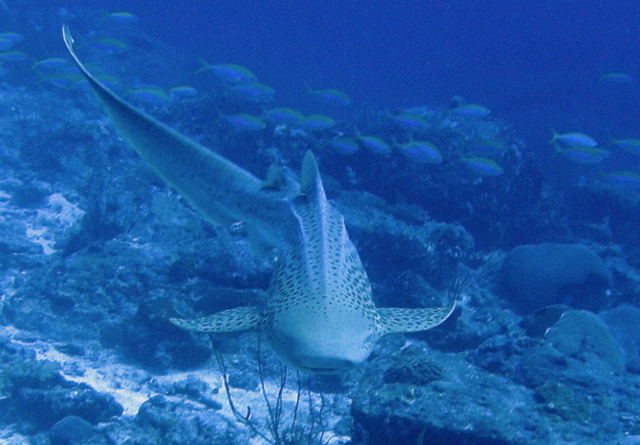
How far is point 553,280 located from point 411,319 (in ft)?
27.7

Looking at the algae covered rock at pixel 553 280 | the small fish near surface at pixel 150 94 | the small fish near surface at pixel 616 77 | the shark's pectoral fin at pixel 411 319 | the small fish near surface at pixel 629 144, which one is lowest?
the shark's pectoral fin at pixel 411 319

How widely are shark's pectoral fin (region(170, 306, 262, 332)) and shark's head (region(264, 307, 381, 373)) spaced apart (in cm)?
40

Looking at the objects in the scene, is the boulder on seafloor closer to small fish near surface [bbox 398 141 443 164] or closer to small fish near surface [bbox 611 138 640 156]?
small fish near surface [bbox 398 141 443 164]

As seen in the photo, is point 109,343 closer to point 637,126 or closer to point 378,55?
point 637,126

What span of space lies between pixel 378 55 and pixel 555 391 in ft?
181

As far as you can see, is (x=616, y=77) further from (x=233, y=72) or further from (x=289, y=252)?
(x=289, y=252)

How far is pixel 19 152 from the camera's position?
1319 cm

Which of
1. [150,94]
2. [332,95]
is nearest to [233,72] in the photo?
[150,94]

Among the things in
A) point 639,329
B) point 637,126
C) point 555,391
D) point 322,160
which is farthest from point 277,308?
point 637,126

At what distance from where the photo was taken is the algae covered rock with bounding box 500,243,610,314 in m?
10.4

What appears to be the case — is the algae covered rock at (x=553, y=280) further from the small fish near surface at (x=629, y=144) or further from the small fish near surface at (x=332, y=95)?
the small fish near surface at (x=332, y=95)

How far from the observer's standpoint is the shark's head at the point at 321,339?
7.97ft

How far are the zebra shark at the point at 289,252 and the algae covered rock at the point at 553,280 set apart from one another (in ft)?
25.7

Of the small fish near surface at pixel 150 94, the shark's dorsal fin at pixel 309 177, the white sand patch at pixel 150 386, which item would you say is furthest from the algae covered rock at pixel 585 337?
the small fish near surface at pixel 150 94
